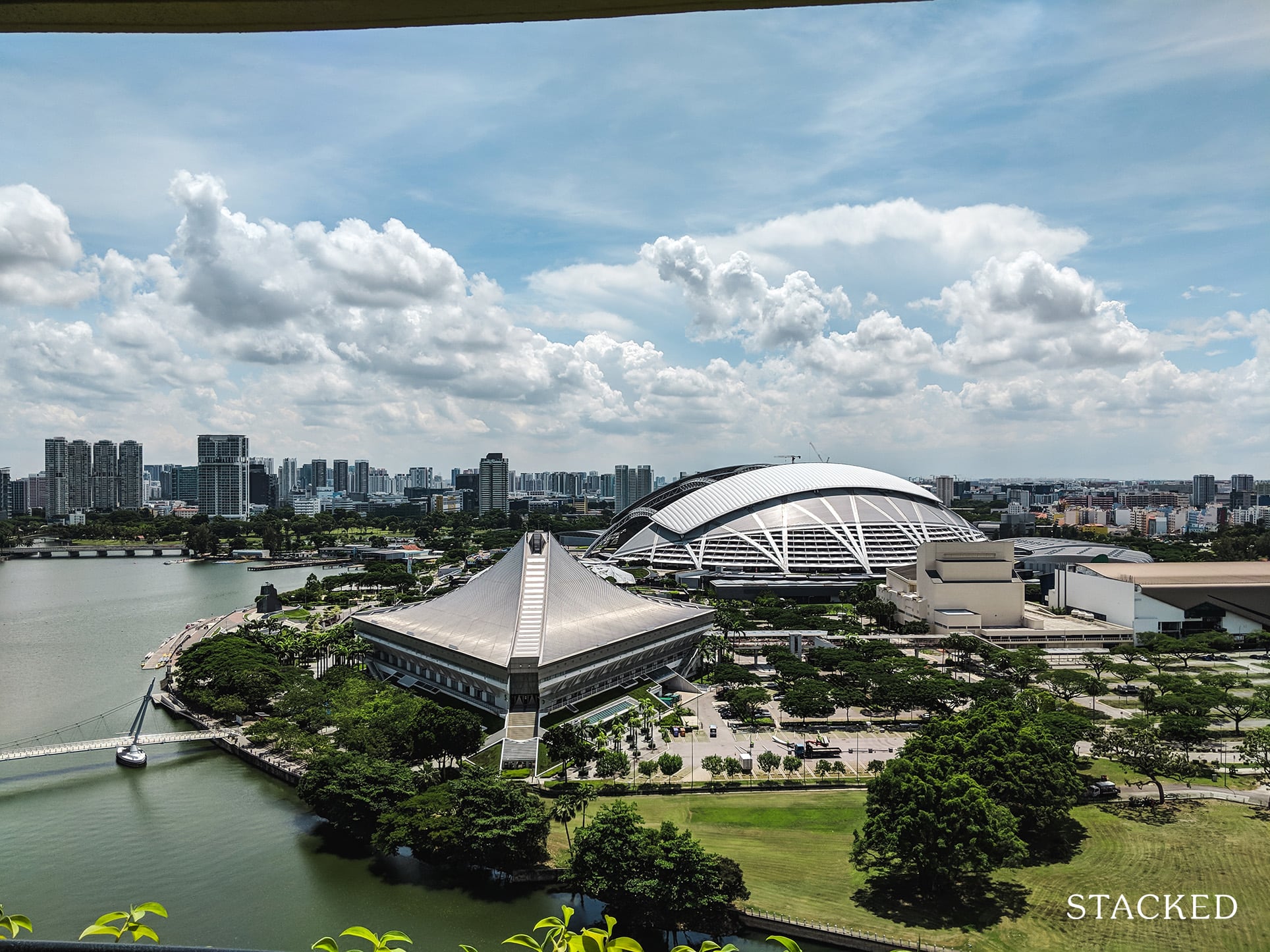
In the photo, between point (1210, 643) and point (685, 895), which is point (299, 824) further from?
point (1210, 643)

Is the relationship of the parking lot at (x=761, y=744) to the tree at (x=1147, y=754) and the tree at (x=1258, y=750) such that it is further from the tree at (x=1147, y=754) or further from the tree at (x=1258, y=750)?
the tree at (x=1258, y=750)

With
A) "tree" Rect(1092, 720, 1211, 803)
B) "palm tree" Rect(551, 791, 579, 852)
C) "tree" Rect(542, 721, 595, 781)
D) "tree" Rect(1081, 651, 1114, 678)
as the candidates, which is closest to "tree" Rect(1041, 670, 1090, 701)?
"tree" Rect(1081, 651, 1114, 678)

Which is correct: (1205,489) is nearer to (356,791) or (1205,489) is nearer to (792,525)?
(792,525)

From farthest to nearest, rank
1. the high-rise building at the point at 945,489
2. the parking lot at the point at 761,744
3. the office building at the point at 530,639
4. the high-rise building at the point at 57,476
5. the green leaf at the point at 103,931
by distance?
the high-rise building at the point at 945,489 → the high-rise building at the point at 57,476 → the office building at the point at 530,639 → the parking lot at the point at 761,744 → the green leaf at the point at 103,931

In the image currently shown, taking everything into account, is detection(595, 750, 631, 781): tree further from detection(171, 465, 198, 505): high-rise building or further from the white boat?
detection(171, 465, 198, 505): high-rise building

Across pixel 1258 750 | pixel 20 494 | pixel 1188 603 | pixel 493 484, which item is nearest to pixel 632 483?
pixel 493 484

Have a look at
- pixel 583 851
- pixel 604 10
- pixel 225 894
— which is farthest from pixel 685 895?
pixel 604 10

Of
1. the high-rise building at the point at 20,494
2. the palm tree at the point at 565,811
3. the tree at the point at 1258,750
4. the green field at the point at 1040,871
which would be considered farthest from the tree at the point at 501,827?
the high-rise building at the point at 20,494
